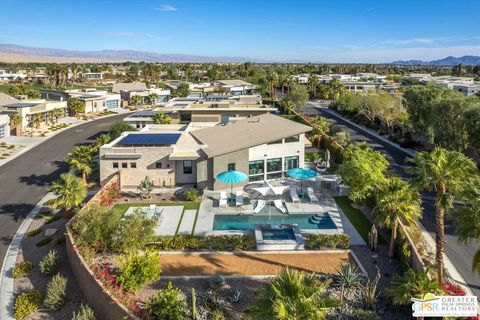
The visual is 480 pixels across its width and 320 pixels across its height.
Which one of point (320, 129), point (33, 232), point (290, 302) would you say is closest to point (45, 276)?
point (33, 232)

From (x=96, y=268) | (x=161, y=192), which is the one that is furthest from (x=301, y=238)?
(x=161, y=192)

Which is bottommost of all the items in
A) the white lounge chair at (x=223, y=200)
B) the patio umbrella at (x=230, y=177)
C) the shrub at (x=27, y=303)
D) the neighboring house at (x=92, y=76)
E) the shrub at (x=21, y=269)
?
the shrub at (x=27, y=303)

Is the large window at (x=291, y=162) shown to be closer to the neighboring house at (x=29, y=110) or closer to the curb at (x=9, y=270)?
the curb at (x=9, y=270)

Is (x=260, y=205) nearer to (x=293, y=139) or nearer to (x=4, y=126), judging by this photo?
(x=293, y=139)

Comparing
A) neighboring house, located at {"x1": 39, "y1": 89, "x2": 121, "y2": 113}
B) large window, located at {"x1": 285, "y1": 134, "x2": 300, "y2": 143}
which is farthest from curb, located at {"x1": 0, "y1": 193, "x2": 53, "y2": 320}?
neighboring house, located at {"x1": 39, "y1": 89, "x2": 121, "y2": 113}

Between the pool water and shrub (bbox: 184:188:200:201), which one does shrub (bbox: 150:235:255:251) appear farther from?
shrub (bbox: 184:188:200:201)

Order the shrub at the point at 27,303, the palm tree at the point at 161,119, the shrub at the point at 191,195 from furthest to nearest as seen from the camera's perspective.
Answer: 1. the palm tree at the point at 161,119
2. the shrub at the point at 191,195
3. the shrub at the point at 27,303

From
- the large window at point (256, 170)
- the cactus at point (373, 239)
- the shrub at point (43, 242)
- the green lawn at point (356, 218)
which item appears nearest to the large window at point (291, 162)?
the large window at point (256, 170)
